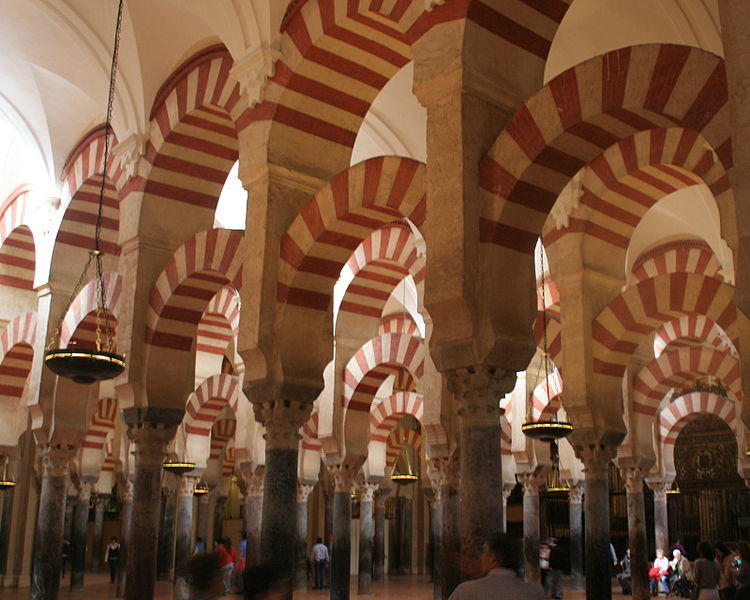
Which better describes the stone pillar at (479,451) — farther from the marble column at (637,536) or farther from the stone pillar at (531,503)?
the stone pillar at (531,503)

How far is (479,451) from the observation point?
457 centimetres

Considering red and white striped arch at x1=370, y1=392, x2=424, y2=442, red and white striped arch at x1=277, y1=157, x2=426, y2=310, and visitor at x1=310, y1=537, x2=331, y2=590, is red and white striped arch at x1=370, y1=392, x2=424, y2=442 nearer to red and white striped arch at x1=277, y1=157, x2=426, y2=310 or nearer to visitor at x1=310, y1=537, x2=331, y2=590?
visitor at x1=310, y1=537, x2=331, y2=590

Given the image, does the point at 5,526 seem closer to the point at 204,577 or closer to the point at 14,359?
the point at 14,359

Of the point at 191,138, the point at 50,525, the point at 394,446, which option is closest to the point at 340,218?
the point at 191,138

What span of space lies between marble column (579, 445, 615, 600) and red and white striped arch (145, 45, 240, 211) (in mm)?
4679

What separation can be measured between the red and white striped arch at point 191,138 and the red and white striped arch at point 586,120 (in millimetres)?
4208

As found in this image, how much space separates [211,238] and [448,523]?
3431 mm

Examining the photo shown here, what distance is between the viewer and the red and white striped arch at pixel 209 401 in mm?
11977

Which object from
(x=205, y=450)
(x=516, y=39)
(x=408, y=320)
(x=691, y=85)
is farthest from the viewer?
(x=408, y=320)

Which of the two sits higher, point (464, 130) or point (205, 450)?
point (464, 130)

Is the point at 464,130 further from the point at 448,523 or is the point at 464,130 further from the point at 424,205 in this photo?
the point at 448,523

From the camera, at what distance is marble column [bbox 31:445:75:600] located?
920 centimetres

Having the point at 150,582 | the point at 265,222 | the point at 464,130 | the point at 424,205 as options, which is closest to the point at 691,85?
the point at 464,130

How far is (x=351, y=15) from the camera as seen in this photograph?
642 cm
